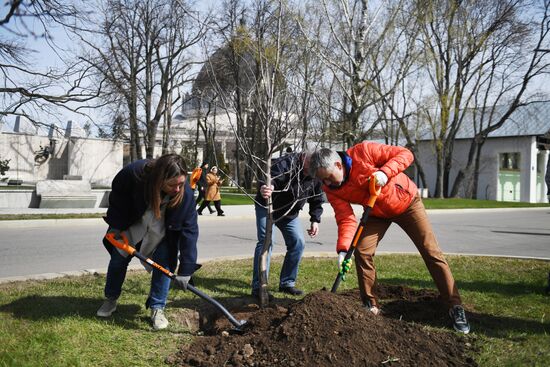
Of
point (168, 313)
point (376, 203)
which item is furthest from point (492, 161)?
point (168, 313)

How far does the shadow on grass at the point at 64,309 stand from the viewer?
3.91m

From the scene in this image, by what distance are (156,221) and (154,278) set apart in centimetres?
50

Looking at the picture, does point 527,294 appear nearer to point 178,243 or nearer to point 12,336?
point 178,243

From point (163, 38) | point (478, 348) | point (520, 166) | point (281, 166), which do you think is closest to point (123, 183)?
point (281, 166)

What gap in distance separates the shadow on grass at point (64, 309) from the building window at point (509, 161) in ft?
131

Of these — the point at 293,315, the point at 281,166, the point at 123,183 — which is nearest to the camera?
the point at 293,315

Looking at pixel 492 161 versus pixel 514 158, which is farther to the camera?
pixel 514 158

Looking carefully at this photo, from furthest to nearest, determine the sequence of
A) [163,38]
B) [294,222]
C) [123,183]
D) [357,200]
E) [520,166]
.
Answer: [520,166] → [163,38] → [294,222] → [357,200] → [123,183]

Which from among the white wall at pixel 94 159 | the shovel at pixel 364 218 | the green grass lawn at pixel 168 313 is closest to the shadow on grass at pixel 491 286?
the green grass lawn at pixel 168 313

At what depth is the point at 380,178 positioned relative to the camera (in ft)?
11.9

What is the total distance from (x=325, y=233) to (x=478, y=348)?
27.5 ft

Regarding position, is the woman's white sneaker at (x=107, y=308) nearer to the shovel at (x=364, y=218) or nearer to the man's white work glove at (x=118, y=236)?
the man's white work glove at (x=118, y=236)

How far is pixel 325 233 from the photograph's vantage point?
11.7m

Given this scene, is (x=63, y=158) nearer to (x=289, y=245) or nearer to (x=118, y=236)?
(x=289, y=245)
